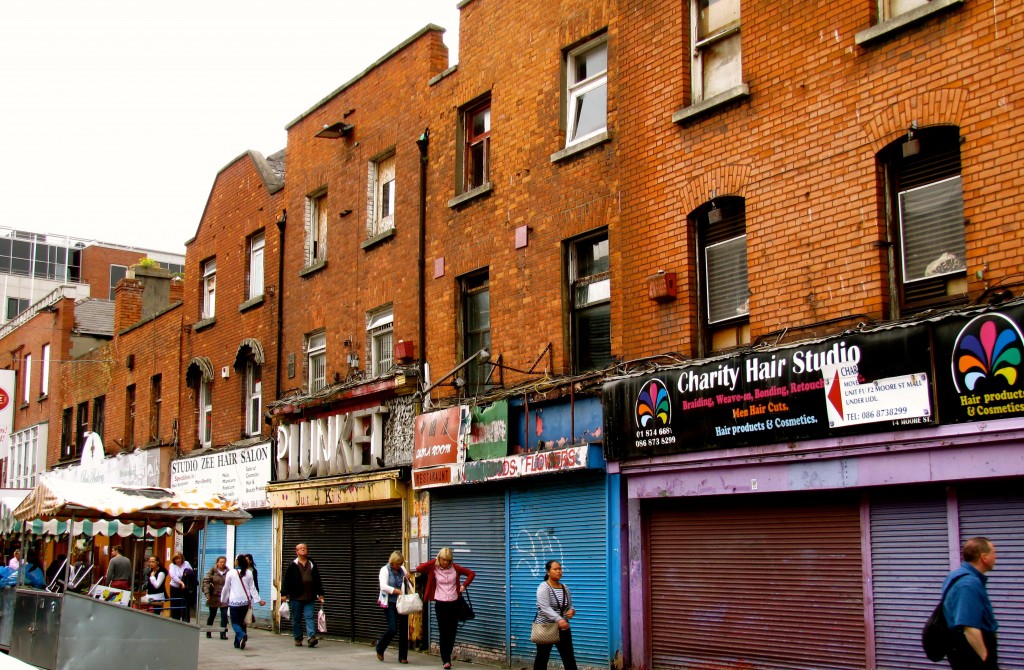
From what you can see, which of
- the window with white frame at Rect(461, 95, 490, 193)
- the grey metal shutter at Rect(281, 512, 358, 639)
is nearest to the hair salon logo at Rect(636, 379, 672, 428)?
the window with white frame at Rect(461, 95, 490, 193)

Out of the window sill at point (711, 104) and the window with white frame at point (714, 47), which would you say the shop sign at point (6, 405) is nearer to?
the window sill at point (711, 104)

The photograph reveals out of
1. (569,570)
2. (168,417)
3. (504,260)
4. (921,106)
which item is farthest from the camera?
(168,417)

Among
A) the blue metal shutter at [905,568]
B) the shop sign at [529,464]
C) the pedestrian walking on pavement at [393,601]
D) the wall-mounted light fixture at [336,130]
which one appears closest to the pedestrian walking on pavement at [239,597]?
the pedestrian walking on pavement at [393,601]

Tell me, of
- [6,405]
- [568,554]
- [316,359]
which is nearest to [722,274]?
[568,554]

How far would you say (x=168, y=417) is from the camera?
97.8ft

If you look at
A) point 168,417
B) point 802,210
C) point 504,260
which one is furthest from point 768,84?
point 168,417

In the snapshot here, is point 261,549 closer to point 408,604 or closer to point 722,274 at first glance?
point 408,604

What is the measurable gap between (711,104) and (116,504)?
9.28m

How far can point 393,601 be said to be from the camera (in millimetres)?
16828

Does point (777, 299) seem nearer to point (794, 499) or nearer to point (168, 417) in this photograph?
point (794, 499)

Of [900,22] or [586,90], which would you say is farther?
[586,90]

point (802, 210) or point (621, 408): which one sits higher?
point (802, 210)

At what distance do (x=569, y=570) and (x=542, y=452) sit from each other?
162 cm

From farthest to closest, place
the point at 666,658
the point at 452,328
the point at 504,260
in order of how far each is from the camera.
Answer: the point at 452,328 → the point at 504,260 → the point at 666,658
